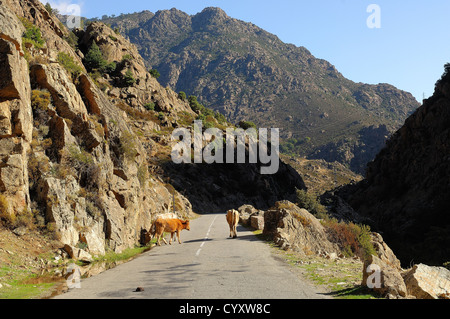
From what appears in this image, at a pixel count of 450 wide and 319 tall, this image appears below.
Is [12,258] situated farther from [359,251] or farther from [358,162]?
[358,162]

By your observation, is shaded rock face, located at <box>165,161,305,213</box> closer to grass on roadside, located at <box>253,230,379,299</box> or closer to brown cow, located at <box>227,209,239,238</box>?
brown cow, located at <box>227,209,239,238</box>

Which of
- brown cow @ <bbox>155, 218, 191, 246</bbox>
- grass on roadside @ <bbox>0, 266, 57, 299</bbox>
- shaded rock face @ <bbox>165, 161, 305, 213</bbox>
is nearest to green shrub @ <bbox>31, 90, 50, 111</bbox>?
brown cow @ <bbox>155, 218, 191, 246</bbox>

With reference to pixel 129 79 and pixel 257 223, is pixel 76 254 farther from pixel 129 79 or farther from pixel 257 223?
pixel 129 79

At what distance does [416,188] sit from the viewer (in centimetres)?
6531

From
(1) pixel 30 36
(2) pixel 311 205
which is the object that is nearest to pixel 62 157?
(1) pixel 30 36

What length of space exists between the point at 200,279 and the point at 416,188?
6741 centimetres

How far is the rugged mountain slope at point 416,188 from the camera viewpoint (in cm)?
5144

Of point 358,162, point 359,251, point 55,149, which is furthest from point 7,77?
point 358,162

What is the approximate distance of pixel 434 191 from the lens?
60500mm

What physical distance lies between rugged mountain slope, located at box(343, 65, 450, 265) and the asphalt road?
41.5 meters

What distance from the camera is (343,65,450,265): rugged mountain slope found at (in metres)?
51.4

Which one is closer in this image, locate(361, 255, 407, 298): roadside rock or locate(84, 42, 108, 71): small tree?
locate(361, 255, 407, 298): roadside rock

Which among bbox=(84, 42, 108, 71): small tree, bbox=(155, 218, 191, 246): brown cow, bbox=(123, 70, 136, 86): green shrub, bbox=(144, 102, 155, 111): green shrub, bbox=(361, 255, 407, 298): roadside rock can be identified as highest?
bbox=(84, 42, 108, 71): small tree

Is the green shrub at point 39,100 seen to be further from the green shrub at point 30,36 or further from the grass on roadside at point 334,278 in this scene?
the grass on roadside at point 334,278
